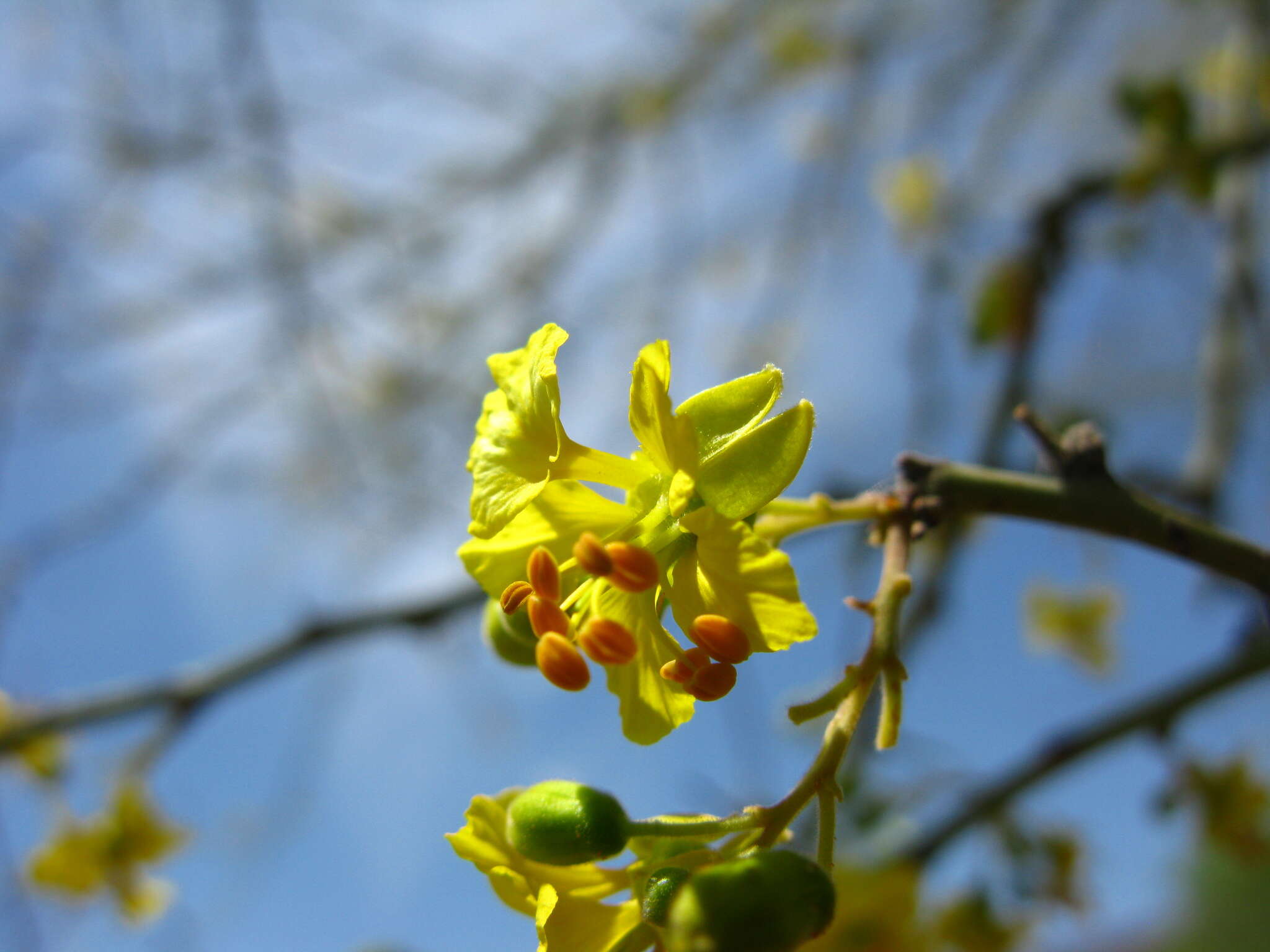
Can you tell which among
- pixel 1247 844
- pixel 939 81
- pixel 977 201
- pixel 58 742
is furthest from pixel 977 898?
pixel 939 81

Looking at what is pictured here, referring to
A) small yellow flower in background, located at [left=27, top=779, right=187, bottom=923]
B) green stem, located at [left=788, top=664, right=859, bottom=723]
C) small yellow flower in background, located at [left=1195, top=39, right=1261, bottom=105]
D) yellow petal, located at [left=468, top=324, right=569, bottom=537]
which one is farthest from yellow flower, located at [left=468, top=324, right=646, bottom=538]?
small yellow flower in background, located at [left=1195, top=39, right=1261, bottom=105]

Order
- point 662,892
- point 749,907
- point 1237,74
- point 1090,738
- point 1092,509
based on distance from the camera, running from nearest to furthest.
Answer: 1. point 749,907
2. point 662,892
3. point 1092,509
4. point 1090,738
5. point 1237,74

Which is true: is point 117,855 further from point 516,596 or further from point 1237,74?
point 1237,74

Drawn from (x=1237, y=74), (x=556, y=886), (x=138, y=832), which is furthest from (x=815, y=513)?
(x=1237, y=74)

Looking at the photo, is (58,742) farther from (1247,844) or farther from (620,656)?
(1247,844)

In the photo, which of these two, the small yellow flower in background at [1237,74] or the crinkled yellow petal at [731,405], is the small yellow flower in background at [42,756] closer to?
the crinkled yellow petal at [731,405]

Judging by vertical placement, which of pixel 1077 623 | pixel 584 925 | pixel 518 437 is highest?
pixel 518 437
